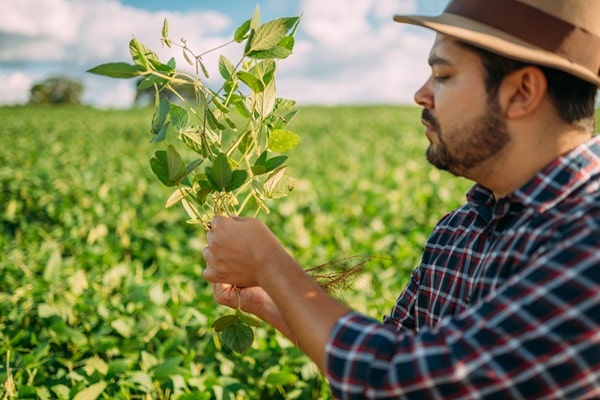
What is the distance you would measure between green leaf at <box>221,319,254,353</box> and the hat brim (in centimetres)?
73

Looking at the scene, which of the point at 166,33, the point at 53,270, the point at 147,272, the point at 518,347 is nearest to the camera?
the point at 518,347

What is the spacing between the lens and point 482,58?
3.64 ft

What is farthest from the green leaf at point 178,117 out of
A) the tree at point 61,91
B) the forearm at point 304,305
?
the tree at point 61,91

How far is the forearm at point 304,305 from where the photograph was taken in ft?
3.28

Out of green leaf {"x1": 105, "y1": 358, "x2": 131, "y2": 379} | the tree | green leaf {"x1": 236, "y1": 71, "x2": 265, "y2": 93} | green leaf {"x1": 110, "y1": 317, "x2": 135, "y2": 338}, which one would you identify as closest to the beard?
green leaf {"x1": 236, "y1": 71, "x2": 265, "y2": 93}

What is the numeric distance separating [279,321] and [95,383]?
1021mm

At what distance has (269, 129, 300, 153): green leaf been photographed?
1343mm

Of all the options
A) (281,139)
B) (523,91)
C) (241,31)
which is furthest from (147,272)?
(523,91)

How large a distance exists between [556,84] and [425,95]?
0.22m

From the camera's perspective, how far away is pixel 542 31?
1088 mm

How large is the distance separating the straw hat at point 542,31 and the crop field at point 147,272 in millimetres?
1077

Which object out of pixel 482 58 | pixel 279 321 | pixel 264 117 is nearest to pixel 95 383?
pixel 279 321

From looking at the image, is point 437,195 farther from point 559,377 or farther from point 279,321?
point 559,377

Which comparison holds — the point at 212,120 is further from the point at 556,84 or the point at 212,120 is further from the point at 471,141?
the point at 556,84
